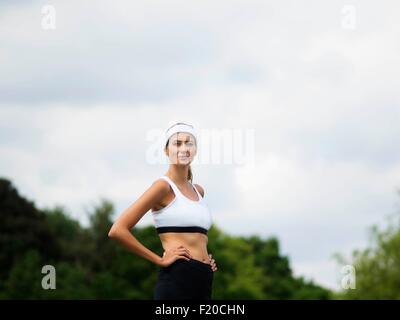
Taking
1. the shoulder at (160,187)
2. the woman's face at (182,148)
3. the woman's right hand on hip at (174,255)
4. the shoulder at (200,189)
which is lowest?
the woman's right hand on hip at (174,255)

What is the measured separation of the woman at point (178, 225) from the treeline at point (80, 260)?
68.4 meters

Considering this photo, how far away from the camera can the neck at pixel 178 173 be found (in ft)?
28.2

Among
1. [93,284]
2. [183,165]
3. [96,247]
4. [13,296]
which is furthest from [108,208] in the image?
[183,165]

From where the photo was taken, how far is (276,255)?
4951 inches

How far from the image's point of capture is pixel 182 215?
8391mm

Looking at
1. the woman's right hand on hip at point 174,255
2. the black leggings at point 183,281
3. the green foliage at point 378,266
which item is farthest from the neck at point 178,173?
the green foliage at point 378,266

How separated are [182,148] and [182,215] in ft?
1.95

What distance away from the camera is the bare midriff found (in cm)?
849

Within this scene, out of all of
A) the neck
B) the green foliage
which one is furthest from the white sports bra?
the green foliage

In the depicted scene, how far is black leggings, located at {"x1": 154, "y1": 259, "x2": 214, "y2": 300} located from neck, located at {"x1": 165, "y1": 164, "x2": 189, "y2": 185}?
70cm

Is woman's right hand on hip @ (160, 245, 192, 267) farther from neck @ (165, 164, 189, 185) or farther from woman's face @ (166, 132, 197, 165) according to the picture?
woman's face @ (166, 132, 197, 165)

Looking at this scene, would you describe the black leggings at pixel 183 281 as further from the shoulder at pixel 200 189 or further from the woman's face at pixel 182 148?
the woman's face at pixel 182 148
